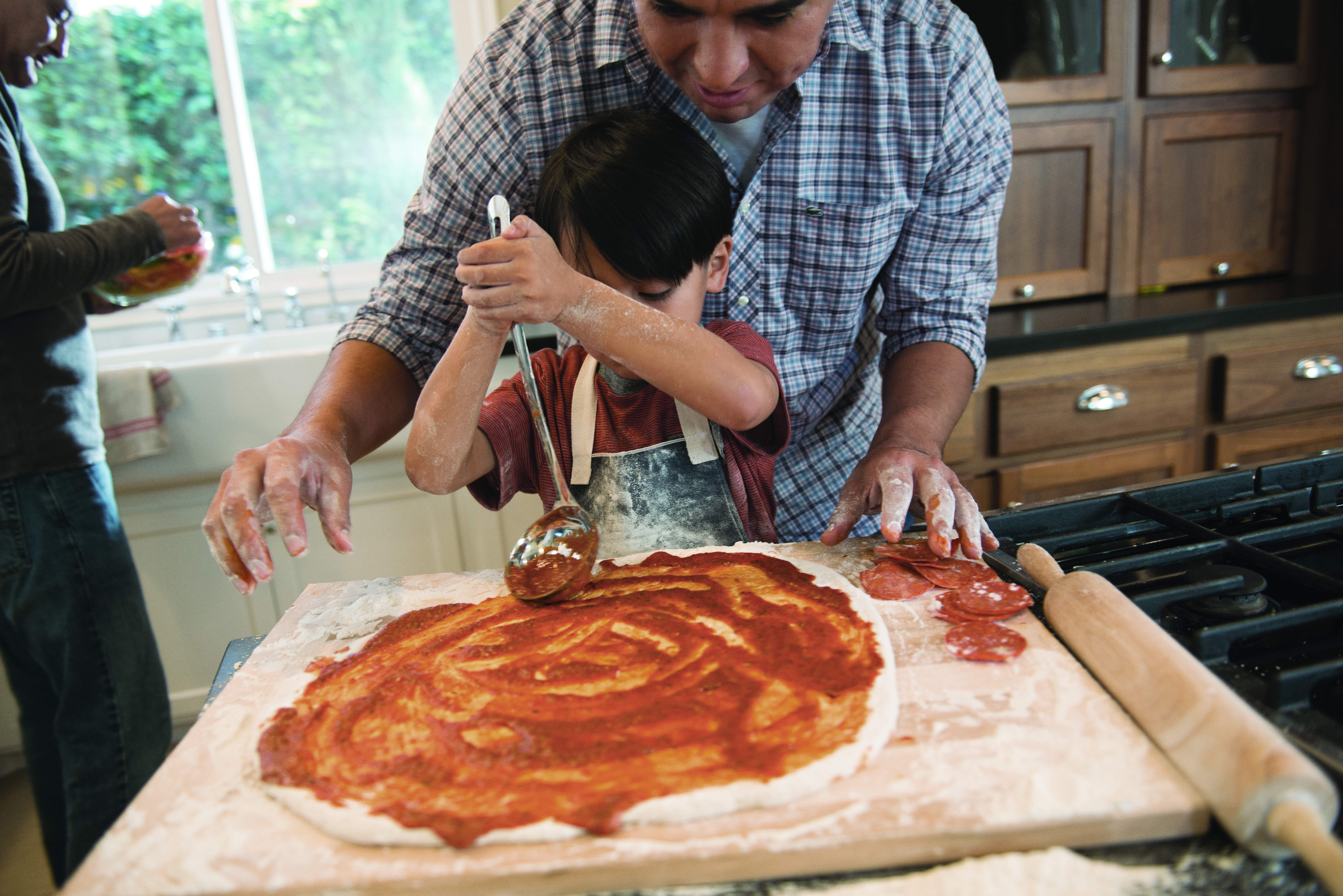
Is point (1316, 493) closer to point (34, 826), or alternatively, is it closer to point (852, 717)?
point (852, 717)

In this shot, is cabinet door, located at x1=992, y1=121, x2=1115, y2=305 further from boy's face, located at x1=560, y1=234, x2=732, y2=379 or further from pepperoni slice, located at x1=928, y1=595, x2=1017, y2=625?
pepperoni slice, located at x1=928, y1=595, x2=1017, y2=625

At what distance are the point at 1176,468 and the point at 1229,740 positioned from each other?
5.48 ft

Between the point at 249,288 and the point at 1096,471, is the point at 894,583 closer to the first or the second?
the point at 1096,471

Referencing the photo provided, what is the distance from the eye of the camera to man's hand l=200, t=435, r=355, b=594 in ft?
2.64

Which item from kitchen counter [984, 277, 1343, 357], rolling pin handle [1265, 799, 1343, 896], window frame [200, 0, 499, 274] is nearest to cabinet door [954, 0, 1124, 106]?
kitchen counter [984, 277, 1343, 357]

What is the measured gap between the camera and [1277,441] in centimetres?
201

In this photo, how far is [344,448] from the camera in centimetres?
97

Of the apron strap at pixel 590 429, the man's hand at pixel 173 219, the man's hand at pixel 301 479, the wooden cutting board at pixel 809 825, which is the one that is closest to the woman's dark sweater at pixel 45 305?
the man's hand at pixel 173 219

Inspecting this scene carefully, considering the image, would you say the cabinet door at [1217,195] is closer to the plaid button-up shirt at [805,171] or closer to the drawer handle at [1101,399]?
the drawer handle at [1101,399]

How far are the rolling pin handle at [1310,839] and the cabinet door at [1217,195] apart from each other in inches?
80.7

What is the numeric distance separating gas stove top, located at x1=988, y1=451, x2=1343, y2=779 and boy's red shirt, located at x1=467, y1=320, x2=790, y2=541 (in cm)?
27

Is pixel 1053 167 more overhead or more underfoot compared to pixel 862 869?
more overhead

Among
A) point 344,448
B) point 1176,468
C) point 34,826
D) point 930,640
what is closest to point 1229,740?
point 930,640

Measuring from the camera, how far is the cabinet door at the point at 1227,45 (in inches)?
81.0
